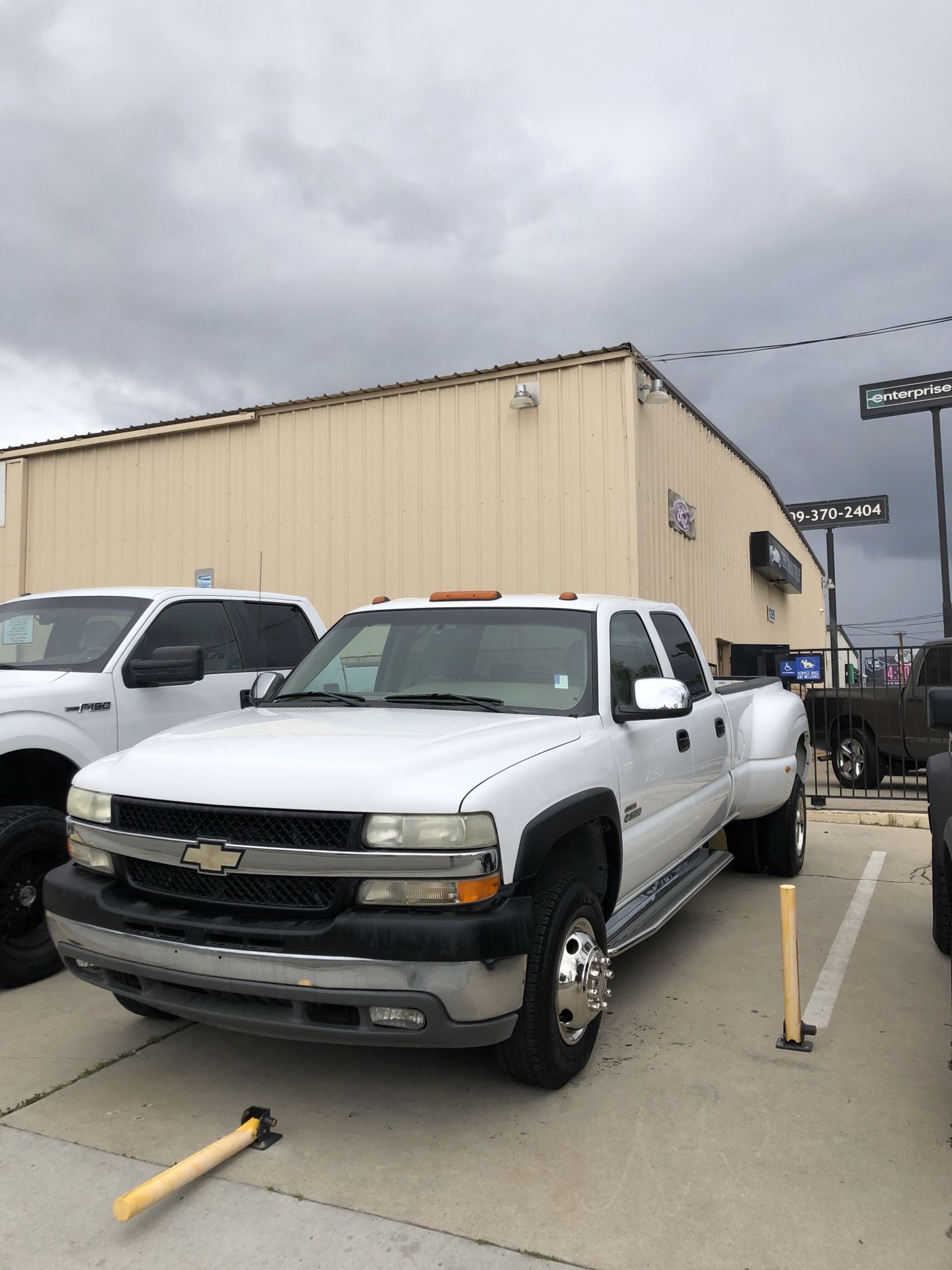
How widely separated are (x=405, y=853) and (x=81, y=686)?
286 cm

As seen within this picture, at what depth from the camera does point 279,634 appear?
677cm

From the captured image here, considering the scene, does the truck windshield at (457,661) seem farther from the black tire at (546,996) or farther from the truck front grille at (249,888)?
the truck front grille at (249,888)

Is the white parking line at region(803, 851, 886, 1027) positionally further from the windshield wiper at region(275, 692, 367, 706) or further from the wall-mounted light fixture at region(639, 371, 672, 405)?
the wall-mounted light fixture at region(639, 371, 672, 405)

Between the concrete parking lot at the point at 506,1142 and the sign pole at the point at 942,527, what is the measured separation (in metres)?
17.7

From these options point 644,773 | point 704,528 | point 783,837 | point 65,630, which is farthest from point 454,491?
point 644,773

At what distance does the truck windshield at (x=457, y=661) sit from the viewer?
4.11 m

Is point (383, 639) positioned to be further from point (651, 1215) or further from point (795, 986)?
point (651, 1215)

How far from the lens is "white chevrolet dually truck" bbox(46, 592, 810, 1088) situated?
114 inches

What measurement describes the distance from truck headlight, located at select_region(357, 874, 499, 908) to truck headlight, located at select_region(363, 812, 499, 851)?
4.2 inches

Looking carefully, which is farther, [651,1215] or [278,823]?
[278,823]

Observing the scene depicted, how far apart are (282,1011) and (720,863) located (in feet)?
11.2

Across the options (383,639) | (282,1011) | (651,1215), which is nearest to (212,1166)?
(282,1011)

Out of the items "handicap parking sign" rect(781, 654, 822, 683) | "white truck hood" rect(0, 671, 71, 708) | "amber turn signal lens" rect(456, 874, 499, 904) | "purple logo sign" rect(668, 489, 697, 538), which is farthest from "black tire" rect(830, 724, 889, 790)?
"amber turn signal lens" rect(456, 874, 499, 904)

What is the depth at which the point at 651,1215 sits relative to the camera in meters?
2.74
